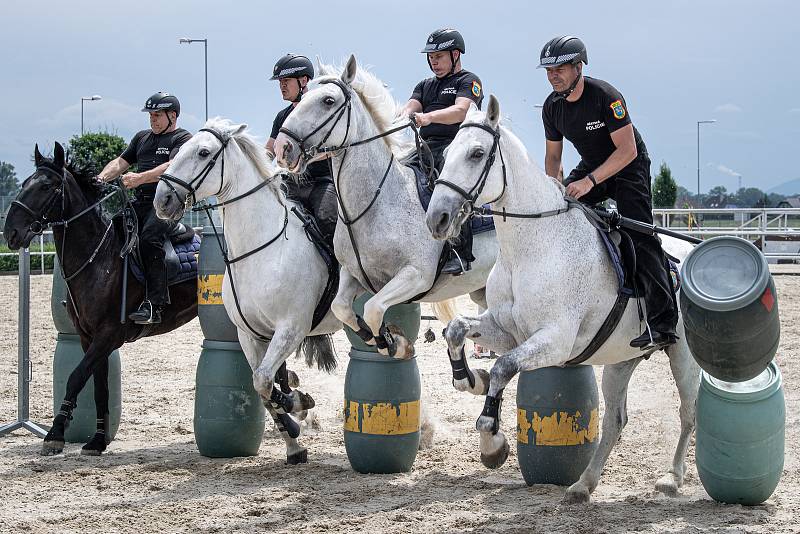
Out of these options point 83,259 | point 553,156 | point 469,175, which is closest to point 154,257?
point 83,259

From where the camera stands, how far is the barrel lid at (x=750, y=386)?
248 inches

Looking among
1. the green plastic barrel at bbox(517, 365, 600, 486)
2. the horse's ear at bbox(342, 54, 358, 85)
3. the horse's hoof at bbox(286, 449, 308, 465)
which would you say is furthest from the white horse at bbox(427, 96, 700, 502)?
the horse's hoof at bbox(286, 449, 308, 465)

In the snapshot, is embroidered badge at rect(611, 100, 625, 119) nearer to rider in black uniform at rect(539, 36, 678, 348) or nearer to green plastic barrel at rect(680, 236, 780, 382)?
rider in black uniform at rect(539, 36, 678, 348)

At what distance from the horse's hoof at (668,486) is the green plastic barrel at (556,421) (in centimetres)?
56

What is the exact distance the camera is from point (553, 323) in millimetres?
5992

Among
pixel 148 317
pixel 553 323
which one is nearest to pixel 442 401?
pixel 148 317

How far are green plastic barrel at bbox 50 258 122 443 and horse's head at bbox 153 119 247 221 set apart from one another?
2.08 meters

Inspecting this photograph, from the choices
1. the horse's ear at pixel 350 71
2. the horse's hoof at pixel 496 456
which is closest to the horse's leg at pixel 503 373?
the horse's hoof at pixel 496 456

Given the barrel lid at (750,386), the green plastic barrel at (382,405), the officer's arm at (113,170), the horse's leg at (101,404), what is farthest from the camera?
the officer's arm at (113,170)

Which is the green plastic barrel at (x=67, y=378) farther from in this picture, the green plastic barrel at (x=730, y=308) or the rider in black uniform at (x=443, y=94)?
the green plastic barrel at (x=730, y=308)

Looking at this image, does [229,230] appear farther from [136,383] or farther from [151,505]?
[136,383]

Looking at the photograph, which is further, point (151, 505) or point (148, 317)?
point (148, 317)

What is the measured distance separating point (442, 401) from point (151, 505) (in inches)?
179

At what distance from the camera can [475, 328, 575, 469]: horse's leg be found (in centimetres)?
568
